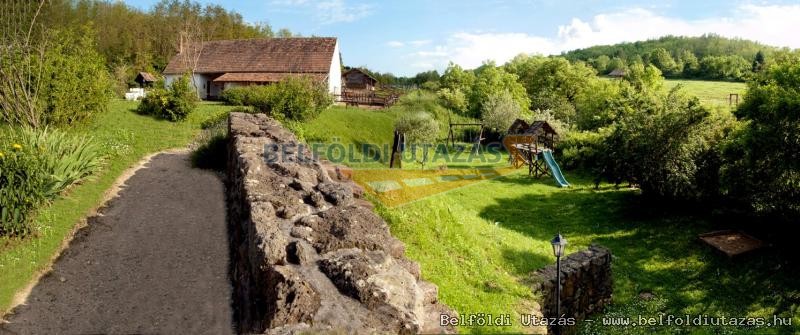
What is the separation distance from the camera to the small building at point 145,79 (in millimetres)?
40562

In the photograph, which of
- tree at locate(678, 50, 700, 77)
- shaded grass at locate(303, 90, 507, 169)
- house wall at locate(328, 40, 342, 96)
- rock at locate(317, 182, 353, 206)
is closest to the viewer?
rock at locate(317, 182, 353, 206)

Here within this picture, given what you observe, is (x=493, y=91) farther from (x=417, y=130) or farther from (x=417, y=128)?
(x=417, y=130)

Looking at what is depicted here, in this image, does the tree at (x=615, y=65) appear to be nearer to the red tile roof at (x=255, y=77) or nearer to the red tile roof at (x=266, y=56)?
the red tile roof at (x=266, y=56)

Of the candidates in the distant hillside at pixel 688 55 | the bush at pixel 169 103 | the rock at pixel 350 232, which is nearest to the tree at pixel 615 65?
the distant hillside at pixel 688 55

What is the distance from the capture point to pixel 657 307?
9164mm

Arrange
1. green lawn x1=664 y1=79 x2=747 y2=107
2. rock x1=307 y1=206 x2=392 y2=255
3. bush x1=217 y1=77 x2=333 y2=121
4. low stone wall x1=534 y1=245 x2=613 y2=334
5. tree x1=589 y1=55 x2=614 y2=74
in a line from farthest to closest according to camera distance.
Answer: tree x1=589 y1=55 x2=614 y2=74, green lawn x1=664 y1=79 x2=747 y2=107, bush x1=217 y1=77 x2=333 y2=121, low stone wall x1=534 y1=245 x2=613 y2=334, rock x1=307 y1=206 x2=392 y2=255

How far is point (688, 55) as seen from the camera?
88.5 metres

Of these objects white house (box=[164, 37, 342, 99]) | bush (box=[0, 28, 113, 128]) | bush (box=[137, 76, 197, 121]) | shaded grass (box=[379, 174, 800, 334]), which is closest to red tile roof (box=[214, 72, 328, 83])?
white house (box=[164, 37, 342, 99])

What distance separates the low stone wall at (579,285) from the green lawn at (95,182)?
7718mm

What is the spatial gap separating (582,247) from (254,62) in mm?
30903

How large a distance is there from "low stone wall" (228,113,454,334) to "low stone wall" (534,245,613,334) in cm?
321

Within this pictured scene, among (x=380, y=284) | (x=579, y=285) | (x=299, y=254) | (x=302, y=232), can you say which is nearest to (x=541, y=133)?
(x=579, y=285)

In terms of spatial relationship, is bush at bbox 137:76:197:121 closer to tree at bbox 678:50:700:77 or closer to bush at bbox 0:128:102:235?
bush at bbox 0:128:102:235

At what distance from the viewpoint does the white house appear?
34.7 m
